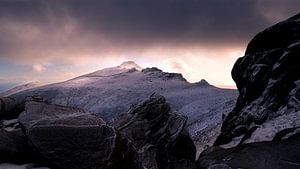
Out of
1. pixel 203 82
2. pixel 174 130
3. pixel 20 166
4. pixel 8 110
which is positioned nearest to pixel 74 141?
pixel 20 166

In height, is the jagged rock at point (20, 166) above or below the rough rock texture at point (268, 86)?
below

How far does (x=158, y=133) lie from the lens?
33250 mm

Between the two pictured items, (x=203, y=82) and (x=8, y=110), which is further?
(x=203, y=82)

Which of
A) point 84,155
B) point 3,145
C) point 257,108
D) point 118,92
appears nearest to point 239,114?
point 257,108

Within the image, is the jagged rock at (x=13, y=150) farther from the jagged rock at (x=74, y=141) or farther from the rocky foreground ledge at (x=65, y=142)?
the jagged rock at (x=74, y=141)

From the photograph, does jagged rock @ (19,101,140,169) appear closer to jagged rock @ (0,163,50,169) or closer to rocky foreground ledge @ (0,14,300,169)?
rocky foreground ledge @ (0,14,300,169)

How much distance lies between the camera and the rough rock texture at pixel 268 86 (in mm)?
26047

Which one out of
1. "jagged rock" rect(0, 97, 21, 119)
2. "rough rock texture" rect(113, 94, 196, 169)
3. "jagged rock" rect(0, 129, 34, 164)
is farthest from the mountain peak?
"jagged rock" rect(0, 129, 34, 164)

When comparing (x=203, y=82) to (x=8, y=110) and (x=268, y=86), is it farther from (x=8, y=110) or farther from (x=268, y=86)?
(x=8, y=110)

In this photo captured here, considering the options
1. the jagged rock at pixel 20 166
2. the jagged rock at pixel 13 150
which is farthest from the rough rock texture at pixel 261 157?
the jagged rock at pixel 13 150

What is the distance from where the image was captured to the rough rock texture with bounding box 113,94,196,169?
31.5 m

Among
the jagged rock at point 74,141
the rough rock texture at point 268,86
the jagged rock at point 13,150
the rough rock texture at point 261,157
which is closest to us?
the rough rock texture at point 261,157

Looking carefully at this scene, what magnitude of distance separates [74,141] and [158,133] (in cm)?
1421

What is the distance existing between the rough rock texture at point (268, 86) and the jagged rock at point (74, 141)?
8539mm
